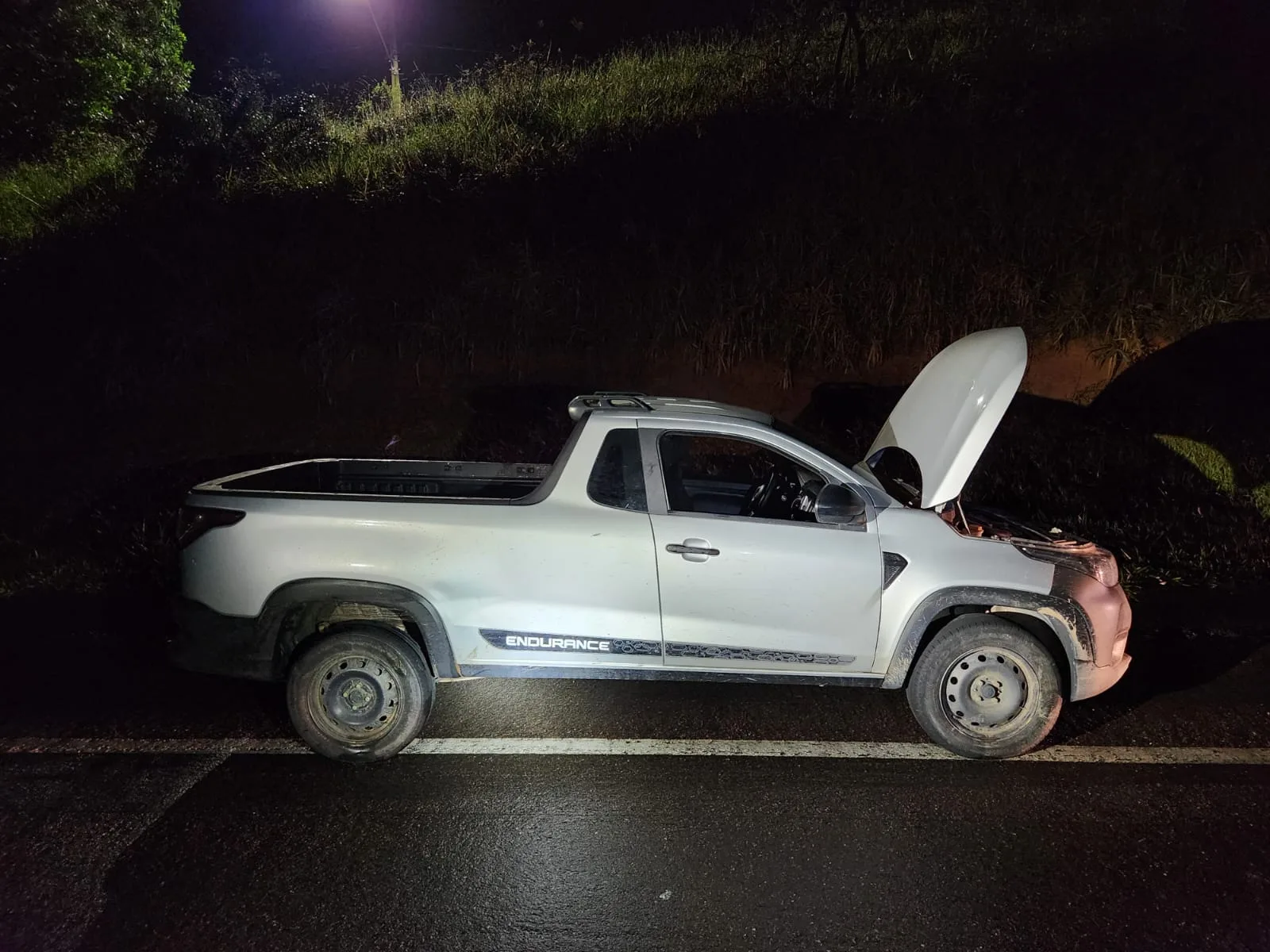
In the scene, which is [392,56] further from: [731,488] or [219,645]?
[219,645]

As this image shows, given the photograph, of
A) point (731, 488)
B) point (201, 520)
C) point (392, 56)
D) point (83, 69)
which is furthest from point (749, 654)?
point (83, 69)

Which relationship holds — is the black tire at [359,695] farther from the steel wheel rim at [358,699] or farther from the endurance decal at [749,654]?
the endurance decal at [749,654]

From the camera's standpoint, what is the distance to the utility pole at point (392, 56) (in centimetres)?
1431

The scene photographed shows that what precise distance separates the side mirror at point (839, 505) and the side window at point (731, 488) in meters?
0.22

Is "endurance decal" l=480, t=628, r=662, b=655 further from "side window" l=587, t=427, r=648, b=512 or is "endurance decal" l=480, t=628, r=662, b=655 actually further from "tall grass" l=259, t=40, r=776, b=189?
"tall grass" l=259, t=40, r=776, b=189

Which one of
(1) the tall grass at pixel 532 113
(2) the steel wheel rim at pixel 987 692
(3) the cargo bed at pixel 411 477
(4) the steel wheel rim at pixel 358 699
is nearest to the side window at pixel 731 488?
(3) the cargo bed at pixel 411 477

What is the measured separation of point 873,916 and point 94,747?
144 inches

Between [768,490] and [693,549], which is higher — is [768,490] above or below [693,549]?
above

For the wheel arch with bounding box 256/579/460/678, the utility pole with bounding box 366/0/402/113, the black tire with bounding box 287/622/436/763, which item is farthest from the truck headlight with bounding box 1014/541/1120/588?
the utility pole with bounding box 366/0/402/113

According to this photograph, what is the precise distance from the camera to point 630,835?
3.52 m

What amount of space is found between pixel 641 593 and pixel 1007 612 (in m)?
1.75

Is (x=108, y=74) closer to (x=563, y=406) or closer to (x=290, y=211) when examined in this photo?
(x=290, y=211)

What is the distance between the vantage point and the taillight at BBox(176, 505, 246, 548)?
4039 mm

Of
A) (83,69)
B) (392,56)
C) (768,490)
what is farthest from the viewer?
(392,56)
